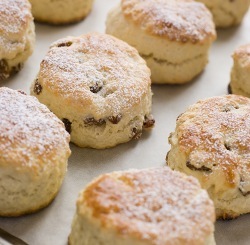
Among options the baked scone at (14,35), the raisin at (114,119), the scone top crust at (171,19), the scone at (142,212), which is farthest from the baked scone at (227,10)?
the scone at (142,212)

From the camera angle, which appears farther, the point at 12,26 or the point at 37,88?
the point at 12,26

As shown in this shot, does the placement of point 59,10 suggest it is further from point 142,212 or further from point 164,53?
point 142,212

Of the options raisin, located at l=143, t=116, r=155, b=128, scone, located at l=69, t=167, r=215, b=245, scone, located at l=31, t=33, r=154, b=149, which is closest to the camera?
scone, located at l=69, t=167, r=215, b=245

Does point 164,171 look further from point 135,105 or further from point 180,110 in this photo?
point 180,110

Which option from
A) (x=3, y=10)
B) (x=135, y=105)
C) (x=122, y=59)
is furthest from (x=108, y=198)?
(x=3, y=10)

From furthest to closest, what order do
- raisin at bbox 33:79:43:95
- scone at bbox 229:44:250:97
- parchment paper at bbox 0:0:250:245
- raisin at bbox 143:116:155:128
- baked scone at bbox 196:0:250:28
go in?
baked scone at bbox 196:0:250:28 < scone at bbox 229:44:250:97 < raisin at bbox 143:116:155:128 < raisin at bbox 33:79:43:95 < parchment paper at bbox 0:0:250:245

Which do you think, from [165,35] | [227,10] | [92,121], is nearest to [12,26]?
[92,121]

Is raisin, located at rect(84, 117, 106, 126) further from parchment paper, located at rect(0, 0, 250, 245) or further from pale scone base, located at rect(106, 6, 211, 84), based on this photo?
pale scone base, located at rect(106, 6, 211, 84)

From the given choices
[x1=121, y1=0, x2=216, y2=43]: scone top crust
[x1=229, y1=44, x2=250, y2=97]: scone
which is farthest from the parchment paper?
[x1=121, y1=0, x2=216, y2=43]: scone top crust
